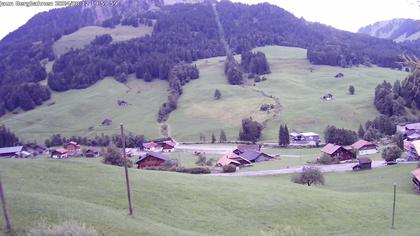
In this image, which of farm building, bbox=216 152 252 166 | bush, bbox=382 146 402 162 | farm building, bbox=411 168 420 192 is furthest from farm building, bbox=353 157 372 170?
farm building, bbox=216 152 252 166

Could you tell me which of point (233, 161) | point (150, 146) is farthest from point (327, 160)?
point (150, 146)

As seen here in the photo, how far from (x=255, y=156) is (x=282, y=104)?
5797 cm

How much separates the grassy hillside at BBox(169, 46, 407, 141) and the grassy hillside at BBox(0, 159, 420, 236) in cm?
8126

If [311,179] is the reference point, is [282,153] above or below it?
below

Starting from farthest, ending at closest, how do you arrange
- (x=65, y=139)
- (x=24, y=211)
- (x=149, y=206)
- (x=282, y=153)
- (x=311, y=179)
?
1. (x=65, y=139)
2. (x=282, y=153)
3. (x=311, y=179)
4. (x=149, y=206)
5. (x=24, y=211)

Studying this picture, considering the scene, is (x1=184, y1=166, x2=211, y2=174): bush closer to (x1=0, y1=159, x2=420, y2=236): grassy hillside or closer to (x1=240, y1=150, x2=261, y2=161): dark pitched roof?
(x1=240, y1=150, x2=261, y2=161): dark pitched roof

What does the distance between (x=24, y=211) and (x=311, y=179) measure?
43.4m

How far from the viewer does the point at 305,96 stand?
170 m

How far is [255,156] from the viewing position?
99562mm

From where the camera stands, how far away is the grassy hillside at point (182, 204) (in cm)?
3073

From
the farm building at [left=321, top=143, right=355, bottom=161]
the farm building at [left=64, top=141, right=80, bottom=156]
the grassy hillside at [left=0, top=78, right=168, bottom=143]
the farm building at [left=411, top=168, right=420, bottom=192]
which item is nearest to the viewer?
the farm building at [left=411, top=168, right=420, bottom=192]

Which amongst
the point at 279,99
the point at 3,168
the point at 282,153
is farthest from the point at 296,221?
the point at 279,99

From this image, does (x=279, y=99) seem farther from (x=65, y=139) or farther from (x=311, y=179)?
(x=311, y=179)

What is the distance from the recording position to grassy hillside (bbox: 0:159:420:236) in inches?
1210
